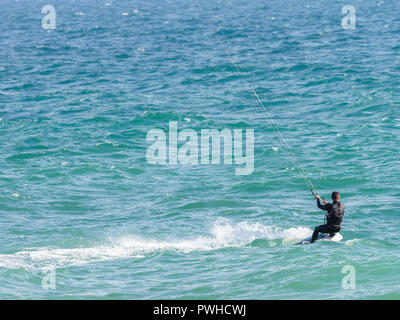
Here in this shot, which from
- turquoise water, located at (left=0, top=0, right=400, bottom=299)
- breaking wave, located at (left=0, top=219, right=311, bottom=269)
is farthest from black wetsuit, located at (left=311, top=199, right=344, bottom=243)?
breaking wave, located at (left=0, top=219, right=311, bottom=269)

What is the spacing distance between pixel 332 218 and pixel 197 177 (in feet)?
36.6

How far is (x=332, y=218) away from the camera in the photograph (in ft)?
71.3

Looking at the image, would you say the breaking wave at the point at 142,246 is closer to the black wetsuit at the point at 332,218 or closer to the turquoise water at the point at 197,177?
the turquoise water at the point at 197,177

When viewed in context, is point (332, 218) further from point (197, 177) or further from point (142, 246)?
point (197, 177)

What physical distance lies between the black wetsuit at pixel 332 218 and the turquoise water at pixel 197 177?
62 centimetres

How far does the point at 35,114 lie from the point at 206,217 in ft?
69.0

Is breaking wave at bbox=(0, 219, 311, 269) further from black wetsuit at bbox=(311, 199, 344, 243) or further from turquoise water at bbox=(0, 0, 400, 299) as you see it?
black wetsuit at bbox=(311, 199, 344, 243)

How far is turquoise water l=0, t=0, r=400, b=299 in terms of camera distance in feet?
67.0

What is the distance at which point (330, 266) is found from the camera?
20.1 metres

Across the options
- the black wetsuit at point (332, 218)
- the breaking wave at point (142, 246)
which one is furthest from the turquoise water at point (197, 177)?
the black wetsuit at point (332, 218)

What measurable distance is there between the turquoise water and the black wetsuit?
62 cm

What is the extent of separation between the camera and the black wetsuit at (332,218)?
21.6 m
